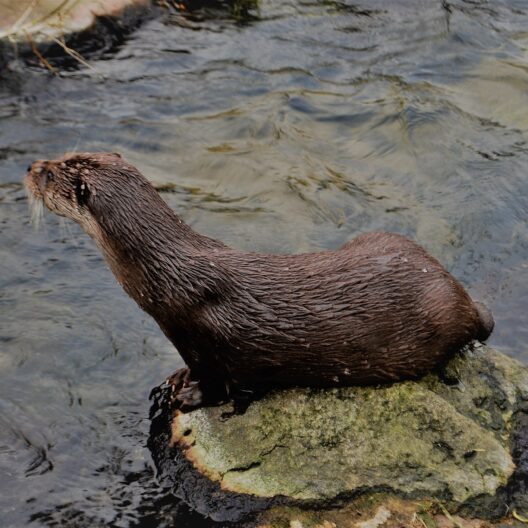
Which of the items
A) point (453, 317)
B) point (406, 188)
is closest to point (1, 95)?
point (406, 188)

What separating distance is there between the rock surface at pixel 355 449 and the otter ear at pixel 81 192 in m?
1.04

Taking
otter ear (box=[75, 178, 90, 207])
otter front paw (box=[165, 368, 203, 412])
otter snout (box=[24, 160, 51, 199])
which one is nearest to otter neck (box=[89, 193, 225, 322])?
otter ear (box=[75, 178, 90, 207])

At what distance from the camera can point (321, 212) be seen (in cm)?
567

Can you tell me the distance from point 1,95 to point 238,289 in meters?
3.54

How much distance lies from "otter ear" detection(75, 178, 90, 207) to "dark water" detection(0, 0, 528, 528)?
0.92 meters

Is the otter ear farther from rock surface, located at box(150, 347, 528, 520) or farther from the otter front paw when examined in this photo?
rock surface, located at box(150, 347, 528, 520)

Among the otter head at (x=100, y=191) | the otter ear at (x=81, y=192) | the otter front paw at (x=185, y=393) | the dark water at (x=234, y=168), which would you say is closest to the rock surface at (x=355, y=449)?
the otter front paw at (x=185, y=393)

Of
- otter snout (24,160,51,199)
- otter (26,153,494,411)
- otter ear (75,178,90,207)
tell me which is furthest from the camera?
otter snout (24,160,51,199)

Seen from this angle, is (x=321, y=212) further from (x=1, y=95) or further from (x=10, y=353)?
(x=1, y=95)

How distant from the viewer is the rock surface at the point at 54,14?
6.67m

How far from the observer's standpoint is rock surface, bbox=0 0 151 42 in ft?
21.9

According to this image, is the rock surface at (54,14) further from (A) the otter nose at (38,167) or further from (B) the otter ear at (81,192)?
(B) the otter ear at (81,192)

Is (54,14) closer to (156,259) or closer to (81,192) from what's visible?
(81,192)

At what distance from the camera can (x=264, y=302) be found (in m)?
3.78
